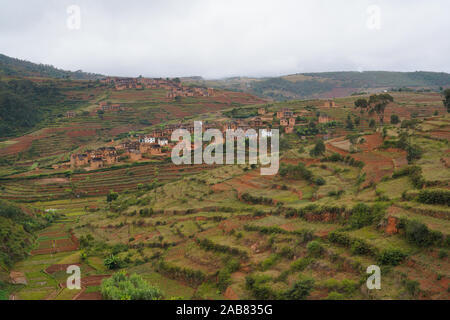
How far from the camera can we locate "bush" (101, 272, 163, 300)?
50.6ft

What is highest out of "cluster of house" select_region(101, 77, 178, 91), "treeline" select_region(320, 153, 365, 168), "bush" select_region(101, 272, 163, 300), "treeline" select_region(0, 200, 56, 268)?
"cluster of house" select_region(101, 77, 178, 91)

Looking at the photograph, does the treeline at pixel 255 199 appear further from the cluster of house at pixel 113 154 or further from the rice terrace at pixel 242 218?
the cluster of house at pixel 113 154

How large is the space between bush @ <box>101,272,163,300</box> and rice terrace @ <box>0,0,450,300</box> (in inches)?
2.9

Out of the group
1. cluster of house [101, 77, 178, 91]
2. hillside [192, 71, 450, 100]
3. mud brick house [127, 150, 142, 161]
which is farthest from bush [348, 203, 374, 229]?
hillside [192, 71, 450, 100]

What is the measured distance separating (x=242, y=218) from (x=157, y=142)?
3332 cm

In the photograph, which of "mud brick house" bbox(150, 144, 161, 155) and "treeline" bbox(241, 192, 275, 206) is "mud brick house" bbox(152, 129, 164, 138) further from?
"treeline" bbox(241, 192, 275, 206)

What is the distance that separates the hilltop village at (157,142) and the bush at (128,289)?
100.0 feet

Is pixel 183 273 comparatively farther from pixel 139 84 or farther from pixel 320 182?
pixel 139 84

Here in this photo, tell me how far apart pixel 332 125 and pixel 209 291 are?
130ft

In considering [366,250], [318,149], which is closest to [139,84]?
[318,149]

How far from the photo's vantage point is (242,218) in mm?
21031

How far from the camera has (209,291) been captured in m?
15.8
